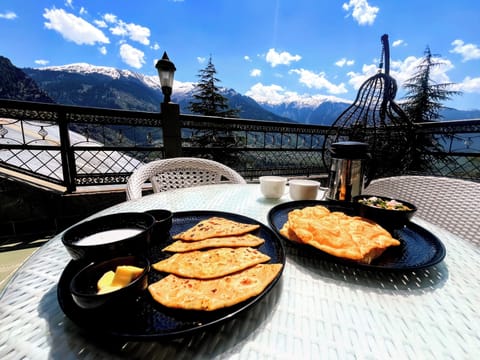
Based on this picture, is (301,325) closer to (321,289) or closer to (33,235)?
(321,289)

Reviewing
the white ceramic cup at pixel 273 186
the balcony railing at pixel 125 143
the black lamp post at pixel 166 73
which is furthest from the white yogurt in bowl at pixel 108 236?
the black lamp post at pixel 166 73

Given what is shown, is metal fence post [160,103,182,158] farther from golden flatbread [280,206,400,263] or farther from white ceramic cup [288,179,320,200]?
golden flatbread [280,206,400,263]

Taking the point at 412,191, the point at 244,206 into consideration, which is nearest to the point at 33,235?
the point at 244,206

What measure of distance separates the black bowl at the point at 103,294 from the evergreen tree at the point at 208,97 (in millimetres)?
17288

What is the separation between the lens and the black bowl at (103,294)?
34 centimetres

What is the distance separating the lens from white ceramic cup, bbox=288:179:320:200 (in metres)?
1.17

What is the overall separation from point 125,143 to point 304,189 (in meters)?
3.29

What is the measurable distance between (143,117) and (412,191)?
3.27m

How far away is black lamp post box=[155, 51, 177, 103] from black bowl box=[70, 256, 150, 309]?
3.38 meters

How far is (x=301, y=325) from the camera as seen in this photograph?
16.6 inches

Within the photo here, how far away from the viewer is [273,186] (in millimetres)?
1233

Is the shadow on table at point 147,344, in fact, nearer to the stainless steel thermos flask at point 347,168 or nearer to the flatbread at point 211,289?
the flatbread at point 211,289

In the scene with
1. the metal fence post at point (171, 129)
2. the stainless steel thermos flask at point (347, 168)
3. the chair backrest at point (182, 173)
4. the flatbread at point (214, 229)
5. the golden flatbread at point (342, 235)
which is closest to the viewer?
the golden flatbread at point (342, 235)

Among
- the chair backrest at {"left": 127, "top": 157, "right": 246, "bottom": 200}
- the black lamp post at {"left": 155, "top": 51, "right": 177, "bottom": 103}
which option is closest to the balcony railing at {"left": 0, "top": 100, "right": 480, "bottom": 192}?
the black lamp post at {"left": 155, "top": 51, "right": 177, "bottom": 103}
